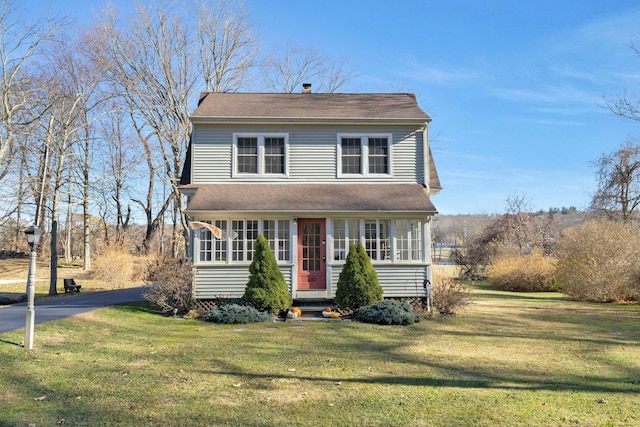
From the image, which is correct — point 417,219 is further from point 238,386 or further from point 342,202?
point 238,386

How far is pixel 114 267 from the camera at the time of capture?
25.1m

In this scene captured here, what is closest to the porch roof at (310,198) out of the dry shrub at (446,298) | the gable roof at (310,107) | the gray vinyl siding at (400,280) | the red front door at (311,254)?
the red front door at (311,254)

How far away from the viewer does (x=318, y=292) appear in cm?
1435

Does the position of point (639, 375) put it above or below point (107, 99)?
below

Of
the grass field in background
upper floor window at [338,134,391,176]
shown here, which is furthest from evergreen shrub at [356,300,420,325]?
the grass field in background

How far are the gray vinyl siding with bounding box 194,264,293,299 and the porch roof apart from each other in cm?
188

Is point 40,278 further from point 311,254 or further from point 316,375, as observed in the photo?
Answer: point 316,375

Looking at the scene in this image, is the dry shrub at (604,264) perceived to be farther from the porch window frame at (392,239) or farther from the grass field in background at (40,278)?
the grass field in background at (40,278)

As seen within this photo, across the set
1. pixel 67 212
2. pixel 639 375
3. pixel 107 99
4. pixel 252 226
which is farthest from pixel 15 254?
pixel 639 375

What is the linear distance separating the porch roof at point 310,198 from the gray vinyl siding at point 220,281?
74.1 inches

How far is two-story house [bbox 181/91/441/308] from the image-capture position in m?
14.1

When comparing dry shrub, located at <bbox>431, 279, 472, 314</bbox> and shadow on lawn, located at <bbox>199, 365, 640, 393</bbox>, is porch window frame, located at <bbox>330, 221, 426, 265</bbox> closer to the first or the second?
dry shrub, located at <bbox>431, 279, 472, 314</bbox>

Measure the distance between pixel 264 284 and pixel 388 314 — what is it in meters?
3.69

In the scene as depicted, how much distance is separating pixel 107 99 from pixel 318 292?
65.7ft
